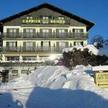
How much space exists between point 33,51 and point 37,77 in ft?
98.6

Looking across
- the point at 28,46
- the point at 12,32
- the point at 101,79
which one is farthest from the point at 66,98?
the point at 12,32

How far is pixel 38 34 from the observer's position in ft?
207

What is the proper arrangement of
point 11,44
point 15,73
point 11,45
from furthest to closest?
point 11,44
point 11,45
point 15,73

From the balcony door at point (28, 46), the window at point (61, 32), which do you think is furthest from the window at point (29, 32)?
the window at point (61, 32)

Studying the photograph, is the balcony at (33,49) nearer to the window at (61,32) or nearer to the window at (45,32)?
the window at (45,32)

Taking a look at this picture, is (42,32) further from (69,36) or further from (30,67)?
(30,67)

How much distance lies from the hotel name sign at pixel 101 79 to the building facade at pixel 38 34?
40.5m

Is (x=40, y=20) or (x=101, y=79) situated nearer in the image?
(x=101, y=79)

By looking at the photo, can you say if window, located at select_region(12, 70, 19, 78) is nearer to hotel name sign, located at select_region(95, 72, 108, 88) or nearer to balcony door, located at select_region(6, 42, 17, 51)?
balcony door, located at select_region(6, 42, 17, 51)

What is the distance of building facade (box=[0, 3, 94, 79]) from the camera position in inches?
2453

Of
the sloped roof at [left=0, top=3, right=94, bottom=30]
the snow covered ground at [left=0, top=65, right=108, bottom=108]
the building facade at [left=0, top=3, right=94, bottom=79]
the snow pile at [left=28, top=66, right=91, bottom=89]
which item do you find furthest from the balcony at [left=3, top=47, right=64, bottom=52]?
the snow covered ground at [left=0, top=65, right=108, bottom=108]

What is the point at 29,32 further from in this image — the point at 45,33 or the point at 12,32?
the point at 12,32

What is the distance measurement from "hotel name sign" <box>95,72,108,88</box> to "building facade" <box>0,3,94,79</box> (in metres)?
40.5

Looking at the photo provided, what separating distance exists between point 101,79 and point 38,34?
42.3 metres
